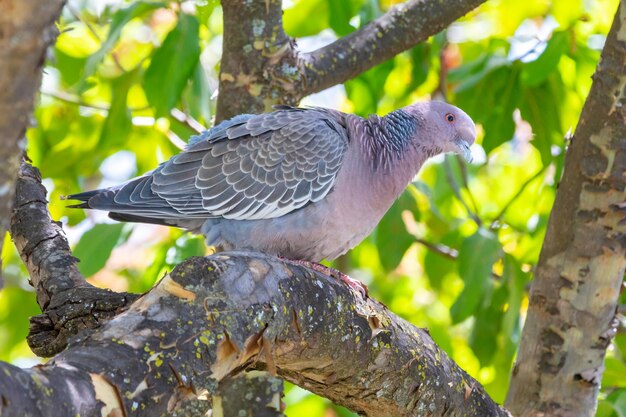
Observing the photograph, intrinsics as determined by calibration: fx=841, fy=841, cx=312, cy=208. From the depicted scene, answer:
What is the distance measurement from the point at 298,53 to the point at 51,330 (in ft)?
5.16

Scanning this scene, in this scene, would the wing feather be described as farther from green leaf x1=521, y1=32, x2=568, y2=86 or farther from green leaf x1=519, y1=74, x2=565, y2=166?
green leaf x1=519, y1=74, x2=565, y2=166

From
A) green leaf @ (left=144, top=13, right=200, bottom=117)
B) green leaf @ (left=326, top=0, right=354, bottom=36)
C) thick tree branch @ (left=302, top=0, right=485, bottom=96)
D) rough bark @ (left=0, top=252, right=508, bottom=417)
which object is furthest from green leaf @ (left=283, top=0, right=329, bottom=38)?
rough bark @ (left=0, top=252, right=508, bottom=417)

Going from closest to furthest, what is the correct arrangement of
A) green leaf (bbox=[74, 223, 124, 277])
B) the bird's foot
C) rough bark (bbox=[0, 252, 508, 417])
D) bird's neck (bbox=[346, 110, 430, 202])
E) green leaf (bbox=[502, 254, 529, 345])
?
rough bark (bbox=[0, 252, 508, 417]) < the bird's foot < bird's neck (bbox=[346, 110, 430, 202]) < green leaf (bbox=[74, 223, 124, 277]) < green leaf (bbox=[502, 254, 529, 345])

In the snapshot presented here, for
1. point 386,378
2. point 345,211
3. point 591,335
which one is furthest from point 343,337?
point 591,335

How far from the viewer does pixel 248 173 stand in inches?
128

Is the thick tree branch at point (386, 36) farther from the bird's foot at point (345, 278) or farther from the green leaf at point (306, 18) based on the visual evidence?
the bird's foot at point (345, 278)

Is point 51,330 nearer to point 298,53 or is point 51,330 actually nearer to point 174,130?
point 298,53

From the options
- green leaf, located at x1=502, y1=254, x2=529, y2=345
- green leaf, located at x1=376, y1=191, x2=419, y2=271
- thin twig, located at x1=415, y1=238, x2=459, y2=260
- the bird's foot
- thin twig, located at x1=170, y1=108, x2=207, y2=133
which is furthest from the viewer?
thin twig, located at x1=415, y1=238, x2=459, y2=260

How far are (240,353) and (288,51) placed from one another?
5.88ft

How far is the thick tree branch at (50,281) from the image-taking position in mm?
2656

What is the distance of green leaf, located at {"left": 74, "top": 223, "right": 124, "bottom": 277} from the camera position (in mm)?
3834

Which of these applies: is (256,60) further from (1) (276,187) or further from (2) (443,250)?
(2) (443,250)

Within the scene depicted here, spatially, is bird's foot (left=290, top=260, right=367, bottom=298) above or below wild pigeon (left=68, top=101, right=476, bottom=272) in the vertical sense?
below

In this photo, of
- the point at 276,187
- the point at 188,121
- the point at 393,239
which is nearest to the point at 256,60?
the point at 276,187
